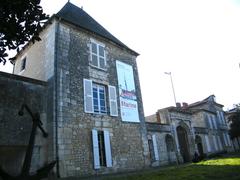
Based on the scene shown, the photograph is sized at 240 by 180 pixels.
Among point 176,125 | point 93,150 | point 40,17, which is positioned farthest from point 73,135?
point 176,125

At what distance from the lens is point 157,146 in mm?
14789

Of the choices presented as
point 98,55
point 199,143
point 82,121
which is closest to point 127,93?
point 98,55

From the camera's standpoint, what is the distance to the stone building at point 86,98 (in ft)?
31.2

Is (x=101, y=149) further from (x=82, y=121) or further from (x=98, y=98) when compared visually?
(x=98, y=98)

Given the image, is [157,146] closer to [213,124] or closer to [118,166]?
[118,166]

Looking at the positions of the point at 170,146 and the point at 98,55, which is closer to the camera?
the point at 98,55

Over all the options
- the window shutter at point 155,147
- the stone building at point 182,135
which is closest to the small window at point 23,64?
the stone building at point 182,135

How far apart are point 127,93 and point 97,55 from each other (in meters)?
2.66

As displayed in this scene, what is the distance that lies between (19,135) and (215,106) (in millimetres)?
25574

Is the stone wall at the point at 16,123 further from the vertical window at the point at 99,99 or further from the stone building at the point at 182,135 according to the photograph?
the stone building at the point at 182,135

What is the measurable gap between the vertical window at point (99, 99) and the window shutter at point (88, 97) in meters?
0.38

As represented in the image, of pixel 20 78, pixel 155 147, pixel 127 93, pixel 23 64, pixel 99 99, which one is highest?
pixel 23 64

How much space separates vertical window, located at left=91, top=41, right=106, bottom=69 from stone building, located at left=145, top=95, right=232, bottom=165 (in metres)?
4.80

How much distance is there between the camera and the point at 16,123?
8.49 m
